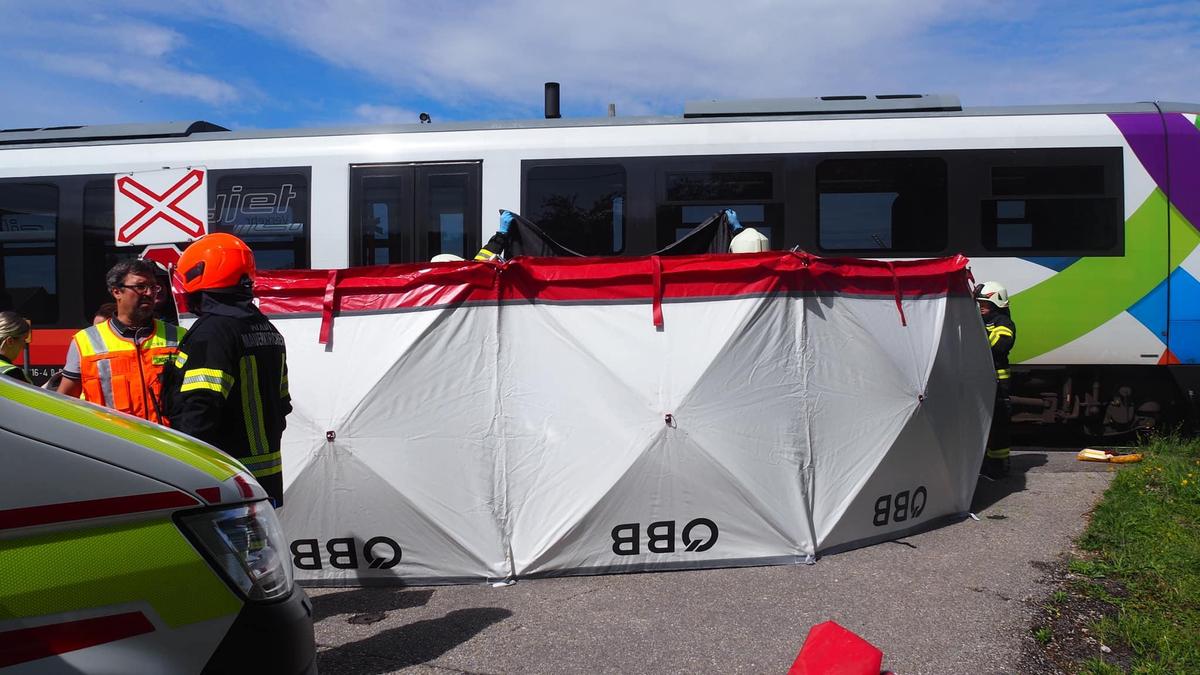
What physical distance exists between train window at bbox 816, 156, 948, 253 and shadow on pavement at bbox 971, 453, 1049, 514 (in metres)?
2.27

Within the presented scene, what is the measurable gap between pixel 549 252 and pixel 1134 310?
5.86m

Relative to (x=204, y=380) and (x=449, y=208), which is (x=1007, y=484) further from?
(x=204, y=380)

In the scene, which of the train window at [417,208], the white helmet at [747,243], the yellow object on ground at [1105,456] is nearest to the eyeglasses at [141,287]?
the white helmet at [747,243]

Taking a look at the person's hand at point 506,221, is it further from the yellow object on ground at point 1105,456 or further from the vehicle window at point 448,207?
the yellow object on ground at point 1105,456

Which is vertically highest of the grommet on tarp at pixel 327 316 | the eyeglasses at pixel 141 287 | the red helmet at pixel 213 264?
the red helmet at pixel 213 264

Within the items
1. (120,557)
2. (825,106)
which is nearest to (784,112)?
(825,106)

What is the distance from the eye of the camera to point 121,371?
4.13 m

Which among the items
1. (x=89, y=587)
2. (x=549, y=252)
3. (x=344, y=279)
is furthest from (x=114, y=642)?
(x=549, y=252)

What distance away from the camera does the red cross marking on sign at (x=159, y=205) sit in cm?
920

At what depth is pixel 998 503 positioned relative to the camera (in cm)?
679

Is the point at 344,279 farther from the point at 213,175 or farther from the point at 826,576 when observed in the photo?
the point at 213,175

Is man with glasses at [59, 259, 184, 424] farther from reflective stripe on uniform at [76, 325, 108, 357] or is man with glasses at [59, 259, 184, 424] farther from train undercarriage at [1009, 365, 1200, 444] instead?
train undercarriage at [1009, 365, 1200, 444]

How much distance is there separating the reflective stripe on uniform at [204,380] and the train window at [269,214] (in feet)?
18.8

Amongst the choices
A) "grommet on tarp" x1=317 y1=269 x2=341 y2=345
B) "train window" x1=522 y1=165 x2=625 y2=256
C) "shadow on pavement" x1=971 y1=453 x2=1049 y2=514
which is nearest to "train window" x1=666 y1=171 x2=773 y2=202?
"train window" x1=522 y1=165 x2=625 y2=256
